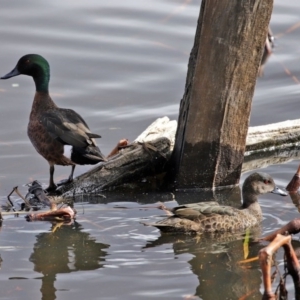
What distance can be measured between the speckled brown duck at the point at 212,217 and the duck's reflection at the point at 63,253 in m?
0.55

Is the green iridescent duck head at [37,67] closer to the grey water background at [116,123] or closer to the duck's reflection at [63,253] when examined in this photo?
the grey water background at [116,123]

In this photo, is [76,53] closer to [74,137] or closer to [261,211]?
[74,137]

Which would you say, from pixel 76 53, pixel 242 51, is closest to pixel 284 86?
pixel 76 53

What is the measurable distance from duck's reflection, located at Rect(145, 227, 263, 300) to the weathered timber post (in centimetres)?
100

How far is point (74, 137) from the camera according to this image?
799 centimetres

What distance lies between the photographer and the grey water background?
6.05 metres

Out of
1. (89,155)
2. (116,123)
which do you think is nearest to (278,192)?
(89,155)

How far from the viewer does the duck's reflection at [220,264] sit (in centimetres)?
589

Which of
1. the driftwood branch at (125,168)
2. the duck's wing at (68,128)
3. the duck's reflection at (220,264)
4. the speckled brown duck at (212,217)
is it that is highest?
the duck's wing at (68,128)

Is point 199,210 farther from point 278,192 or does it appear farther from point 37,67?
point 37,67

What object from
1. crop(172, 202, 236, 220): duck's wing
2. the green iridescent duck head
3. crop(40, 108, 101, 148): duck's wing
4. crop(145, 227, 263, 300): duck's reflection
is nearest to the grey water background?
crop(145, 227, 263, 300): duck's reflection

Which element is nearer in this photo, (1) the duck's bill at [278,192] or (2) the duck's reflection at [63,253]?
(2) the duck's reflection at [63,253]

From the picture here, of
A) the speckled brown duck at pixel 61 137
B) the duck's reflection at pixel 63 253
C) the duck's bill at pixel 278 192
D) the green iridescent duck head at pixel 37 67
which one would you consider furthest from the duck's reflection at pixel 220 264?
the green iridescent duck head at pixel 37 67

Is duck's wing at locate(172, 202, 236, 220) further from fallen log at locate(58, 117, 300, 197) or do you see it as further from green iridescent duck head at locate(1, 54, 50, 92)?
green iridescent duck head at locate(1, 54, 50, 92)
